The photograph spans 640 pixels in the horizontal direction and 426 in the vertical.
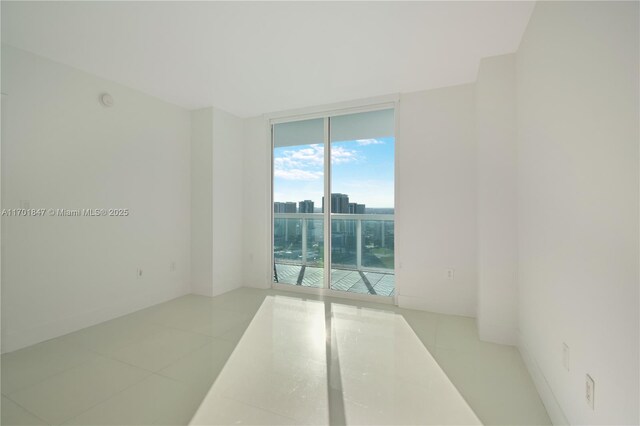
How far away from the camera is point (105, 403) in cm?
168

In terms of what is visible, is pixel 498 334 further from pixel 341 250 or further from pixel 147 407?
pixel 147 407

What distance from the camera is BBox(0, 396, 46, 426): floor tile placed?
1.52m

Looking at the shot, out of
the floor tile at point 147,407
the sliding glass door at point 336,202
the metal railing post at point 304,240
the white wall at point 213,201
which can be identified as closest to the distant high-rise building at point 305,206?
the sliding glass door at point 336,202

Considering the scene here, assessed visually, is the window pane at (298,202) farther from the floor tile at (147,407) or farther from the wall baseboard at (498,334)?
the floor tile at (147,407)

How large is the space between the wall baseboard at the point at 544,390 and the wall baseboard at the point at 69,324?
12.5ft

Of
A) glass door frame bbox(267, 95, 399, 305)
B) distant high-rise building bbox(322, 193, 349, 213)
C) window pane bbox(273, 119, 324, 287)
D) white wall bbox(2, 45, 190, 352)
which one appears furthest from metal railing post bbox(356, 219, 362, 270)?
white wall bbox(2, 45, 190, 352)

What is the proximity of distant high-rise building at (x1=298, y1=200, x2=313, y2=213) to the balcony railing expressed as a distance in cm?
8

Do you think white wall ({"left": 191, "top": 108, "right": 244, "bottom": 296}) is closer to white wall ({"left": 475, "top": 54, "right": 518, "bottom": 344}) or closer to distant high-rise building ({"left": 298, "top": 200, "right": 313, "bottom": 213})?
distant high-rise building ({"left": 298, "top": 200, "right": 313, "bottom": 213})

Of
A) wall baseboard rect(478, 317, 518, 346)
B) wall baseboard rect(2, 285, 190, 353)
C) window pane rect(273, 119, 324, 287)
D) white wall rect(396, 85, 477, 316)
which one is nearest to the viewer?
wall baseboard rect(2, 285, 190, 353)

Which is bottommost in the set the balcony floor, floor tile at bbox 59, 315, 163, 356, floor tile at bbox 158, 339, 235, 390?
floor tile at bbox 158, 339, 235, 390

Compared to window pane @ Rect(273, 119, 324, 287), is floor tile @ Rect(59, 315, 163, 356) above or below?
below

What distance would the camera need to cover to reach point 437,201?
3.19 metres

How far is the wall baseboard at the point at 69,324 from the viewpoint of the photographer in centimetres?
230

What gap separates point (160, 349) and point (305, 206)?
2401 millimetres
